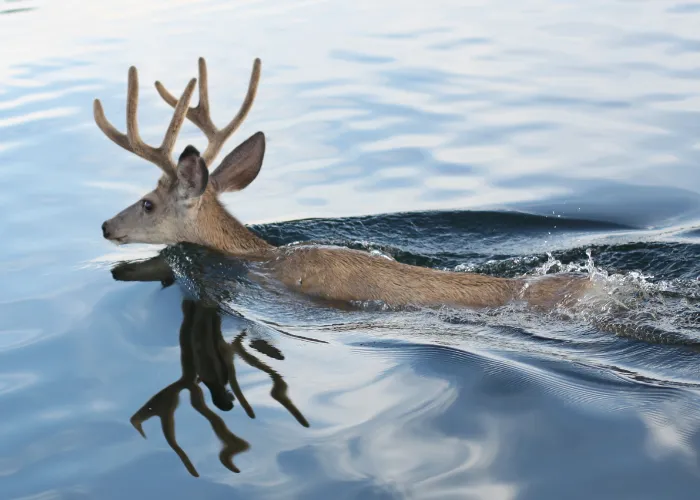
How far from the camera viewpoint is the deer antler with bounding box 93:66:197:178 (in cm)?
741

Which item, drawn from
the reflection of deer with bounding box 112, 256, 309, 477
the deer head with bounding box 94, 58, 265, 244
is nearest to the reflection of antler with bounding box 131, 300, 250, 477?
the reflection of deer with bounding box 112, 256, 309, 477

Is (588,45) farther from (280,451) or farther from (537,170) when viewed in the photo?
(280,451)

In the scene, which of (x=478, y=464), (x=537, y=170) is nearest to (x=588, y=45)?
(x=537, y=170)

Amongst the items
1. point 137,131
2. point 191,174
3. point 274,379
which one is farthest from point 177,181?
point 274,379

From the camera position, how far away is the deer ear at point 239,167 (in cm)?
805

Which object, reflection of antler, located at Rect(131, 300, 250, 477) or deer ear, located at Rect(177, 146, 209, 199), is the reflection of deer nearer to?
reflection of antler, located at Rect(131, 300, 250, 477)

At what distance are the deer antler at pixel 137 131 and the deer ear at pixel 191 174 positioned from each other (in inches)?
8.5

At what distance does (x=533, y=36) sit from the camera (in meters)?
14.7

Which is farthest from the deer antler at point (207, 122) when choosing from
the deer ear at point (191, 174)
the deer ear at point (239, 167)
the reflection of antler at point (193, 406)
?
the reflection of antler at point (193, 406)

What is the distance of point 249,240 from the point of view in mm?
7918

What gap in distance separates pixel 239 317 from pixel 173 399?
1.26 metres

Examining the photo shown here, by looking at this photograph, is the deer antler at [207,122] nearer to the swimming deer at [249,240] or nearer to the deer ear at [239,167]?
the swimming deer at [249,240]

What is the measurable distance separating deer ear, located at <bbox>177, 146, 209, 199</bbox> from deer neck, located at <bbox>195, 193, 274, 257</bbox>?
23 cm

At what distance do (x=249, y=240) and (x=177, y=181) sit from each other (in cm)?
67
